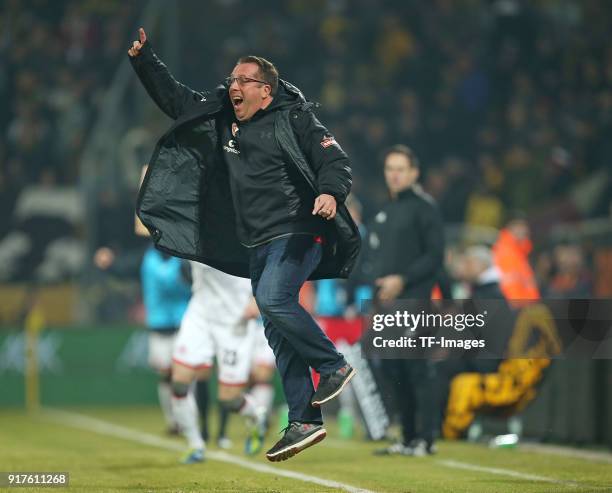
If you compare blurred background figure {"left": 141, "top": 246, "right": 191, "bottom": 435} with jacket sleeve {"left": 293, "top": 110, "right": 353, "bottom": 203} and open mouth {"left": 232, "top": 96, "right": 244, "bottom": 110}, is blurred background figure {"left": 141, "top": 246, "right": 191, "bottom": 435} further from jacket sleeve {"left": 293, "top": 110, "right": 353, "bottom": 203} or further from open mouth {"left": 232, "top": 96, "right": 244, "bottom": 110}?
jacket sleeve {"left": 293, "top": 110, "right": 353, "bottom": 203}

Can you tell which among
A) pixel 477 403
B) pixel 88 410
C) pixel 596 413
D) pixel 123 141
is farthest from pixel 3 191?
pixel 596 413

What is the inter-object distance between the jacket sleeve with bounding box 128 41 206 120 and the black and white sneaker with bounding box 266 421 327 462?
6.89 ft

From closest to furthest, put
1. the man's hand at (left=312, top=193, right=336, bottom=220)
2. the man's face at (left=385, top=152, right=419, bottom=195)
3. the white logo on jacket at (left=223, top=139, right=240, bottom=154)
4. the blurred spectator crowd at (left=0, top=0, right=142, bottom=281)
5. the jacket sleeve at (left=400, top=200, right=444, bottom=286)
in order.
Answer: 1. the man's hand at (left=312, top=193, right=336, bottom=220)
2. the white logo on jacket at (left=223, top=139, right=240, bottom=154)
3. the jacket sleeve at (left=400, top=200, right=444, bottom=286)
4. the man's face at (left=385, top=152, right=419, bottom=195)
5. the blurred spectator crowd at (left=0, top=0, right=142, bottom=281)

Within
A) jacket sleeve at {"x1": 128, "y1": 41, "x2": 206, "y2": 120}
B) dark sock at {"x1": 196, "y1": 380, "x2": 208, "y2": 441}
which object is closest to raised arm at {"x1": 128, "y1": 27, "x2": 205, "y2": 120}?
jacket sleeve at {"x1": 128, "y1": 41, "x2": 206, "y2": 120}

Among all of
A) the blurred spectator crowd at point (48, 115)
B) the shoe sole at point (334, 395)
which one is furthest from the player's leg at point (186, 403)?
the blurred spectator crowd at point (48, 115)

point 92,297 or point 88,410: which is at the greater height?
point 92,297

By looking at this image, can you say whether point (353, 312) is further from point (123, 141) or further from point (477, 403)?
point (123, 141)

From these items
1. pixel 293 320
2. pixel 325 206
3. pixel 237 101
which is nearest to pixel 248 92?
pixel 237 101

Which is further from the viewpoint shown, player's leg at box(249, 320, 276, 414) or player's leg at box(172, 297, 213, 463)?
player's leg at box(249, 320, 276, 414)

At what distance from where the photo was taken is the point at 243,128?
26.1ft

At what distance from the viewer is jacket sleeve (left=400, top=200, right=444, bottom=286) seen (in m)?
10.7

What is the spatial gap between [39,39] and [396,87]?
5907mm

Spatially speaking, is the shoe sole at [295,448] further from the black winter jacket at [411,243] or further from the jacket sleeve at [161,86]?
the black winter jacket at [411,243]

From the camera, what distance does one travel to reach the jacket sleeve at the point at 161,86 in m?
8.16
